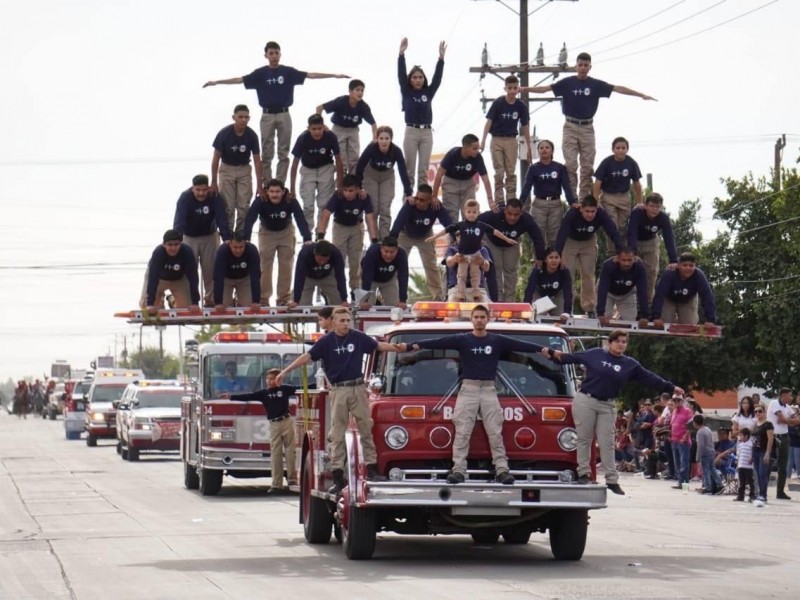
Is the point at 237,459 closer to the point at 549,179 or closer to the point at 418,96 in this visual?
the point at 418,96

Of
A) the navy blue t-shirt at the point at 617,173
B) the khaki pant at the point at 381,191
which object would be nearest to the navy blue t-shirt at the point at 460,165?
the khaki pant at the point at 381,191

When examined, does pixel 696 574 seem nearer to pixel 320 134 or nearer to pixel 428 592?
pixel 428 592

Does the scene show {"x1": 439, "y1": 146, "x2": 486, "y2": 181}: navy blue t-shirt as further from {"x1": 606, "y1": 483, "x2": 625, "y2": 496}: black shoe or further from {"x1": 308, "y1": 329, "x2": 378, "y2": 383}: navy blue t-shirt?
{"x1": 606, "y1": 483, "x2": 625, "y2": 496}: black shoe

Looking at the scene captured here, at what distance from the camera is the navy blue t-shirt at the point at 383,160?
22281 millimetres

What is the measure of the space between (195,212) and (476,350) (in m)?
7.59

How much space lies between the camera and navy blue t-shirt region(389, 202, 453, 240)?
21312mm

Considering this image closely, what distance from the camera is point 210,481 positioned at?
2725 cm

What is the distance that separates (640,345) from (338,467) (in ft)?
104

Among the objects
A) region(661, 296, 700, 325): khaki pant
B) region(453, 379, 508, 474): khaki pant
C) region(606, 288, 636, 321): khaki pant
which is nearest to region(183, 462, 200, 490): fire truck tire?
region(606, 288, 636, 321): khaki pant

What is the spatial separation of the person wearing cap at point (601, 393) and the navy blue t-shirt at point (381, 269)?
16.0 ft

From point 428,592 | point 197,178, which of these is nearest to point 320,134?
point 197,178

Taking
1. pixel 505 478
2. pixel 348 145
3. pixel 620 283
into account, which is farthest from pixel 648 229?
pixel 505 478

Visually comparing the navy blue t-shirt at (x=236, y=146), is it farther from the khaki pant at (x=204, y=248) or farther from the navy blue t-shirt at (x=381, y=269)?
the navy blue t-shirt at (x=381, y=269)

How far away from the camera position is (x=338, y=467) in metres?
15.8
